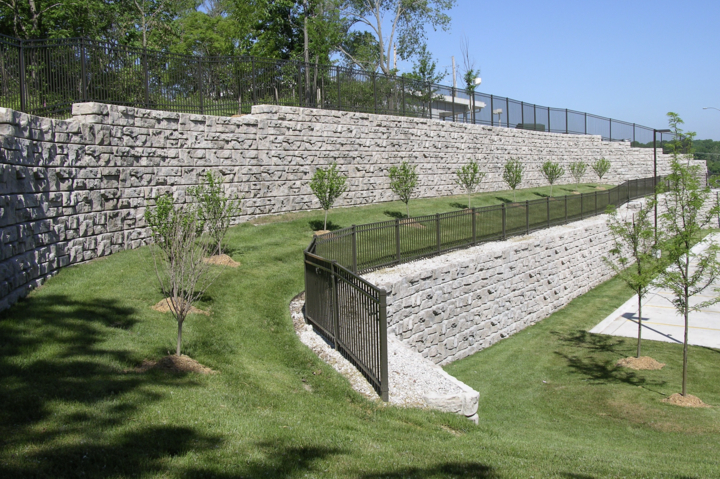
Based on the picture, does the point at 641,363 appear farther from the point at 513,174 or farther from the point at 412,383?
the point at 513,174

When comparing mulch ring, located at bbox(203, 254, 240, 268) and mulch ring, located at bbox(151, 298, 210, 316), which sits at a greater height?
mulch ring, located at bbox(203, 254, 240, 268)

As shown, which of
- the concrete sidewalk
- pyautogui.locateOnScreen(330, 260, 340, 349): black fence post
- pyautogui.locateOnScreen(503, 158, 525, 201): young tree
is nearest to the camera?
pyautogui.locateOnScreen(330, 260, 340, 349): black fence post

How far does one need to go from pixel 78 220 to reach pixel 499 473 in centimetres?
960

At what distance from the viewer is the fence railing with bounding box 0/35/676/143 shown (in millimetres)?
11414

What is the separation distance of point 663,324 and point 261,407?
14223mm

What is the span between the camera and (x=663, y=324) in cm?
1600

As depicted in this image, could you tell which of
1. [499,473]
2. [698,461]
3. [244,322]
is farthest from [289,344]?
[698,461]

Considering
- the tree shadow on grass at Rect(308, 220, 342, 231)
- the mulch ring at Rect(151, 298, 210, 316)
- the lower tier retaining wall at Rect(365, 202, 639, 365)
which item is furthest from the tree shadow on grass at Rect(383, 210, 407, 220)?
the mulch ring at Rect(151, 298, 210, 316)

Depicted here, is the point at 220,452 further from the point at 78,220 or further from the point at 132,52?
the point at 132,52

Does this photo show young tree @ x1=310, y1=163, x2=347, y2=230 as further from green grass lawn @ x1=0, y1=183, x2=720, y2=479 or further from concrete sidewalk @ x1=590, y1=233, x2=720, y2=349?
concrete sidewalk @ x1=590, y1=233, x2=720, y2=349

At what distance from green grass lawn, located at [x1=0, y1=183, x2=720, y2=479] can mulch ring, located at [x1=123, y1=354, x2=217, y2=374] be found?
0.16 m

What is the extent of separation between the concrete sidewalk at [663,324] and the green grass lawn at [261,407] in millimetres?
1848

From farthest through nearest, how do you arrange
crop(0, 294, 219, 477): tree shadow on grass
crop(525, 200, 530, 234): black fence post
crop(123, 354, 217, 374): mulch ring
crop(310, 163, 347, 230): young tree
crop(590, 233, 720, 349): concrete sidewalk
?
crop(525, 200, 530, 234): black fence post < crop(310, 163, 347, 230): young tree < crop(590, 233, 720, 349): concrete sidewalk < crop(123, 354, 217, 374): mulch ring < crop(0, 294, 219, 477): tree shadow on grass

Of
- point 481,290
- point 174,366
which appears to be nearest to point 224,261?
point 174,366
